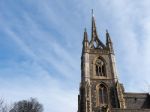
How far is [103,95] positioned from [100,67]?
5664 millimetres

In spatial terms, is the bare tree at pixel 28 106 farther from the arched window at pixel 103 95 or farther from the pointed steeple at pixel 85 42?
the arched window at pixel 103 95

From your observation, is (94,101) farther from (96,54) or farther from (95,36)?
(95,36)

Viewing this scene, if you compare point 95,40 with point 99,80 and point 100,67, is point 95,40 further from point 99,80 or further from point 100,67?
point 99,80

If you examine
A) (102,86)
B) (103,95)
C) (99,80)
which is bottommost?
(103,95)

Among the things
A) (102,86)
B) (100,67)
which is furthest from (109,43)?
(102,86)

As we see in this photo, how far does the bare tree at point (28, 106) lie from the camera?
53312mm

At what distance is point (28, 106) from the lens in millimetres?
54406

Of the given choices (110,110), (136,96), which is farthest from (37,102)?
(110,110)

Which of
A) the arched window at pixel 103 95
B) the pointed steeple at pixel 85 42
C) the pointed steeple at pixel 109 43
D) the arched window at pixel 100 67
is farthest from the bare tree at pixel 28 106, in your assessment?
the pointed steeple at pixel 109 43

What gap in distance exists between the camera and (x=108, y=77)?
120ft

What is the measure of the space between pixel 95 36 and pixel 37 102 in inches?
970

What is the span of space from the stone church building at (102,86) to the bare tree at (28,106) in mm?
22854

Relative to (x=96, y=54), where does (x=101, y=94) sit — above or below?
below

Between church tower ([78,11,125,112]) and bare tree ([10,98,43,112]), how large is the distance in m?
22.8
